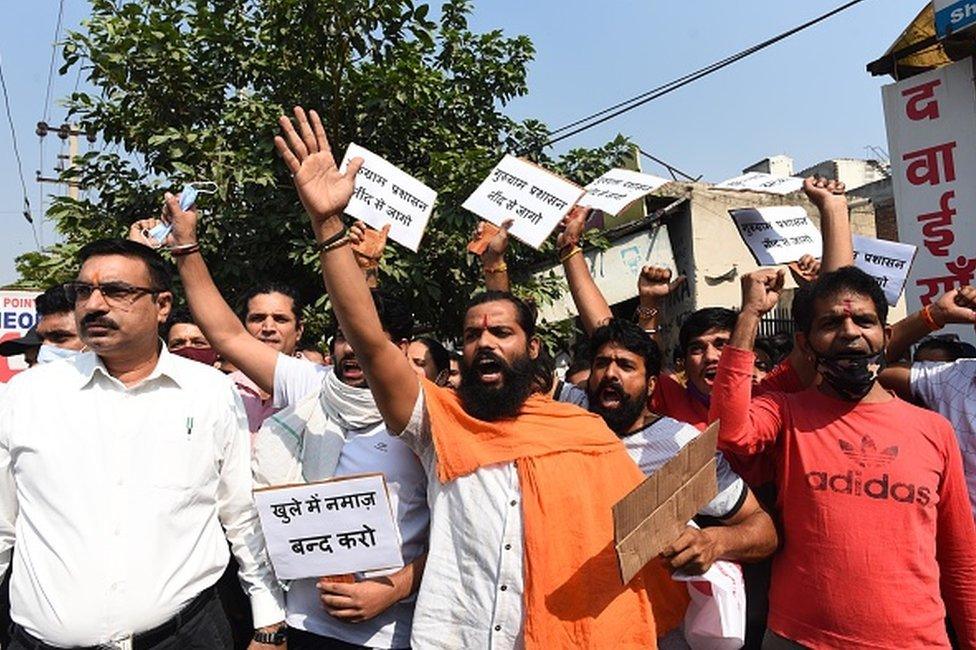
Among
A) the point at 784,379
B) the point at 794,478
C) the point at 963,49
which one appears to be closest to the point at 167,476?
the point at 794,478

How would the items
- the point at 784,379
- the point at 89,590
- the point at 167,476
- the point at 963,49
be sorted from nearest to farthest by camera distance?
the point at 89,590, the point at 167,476, the point at 784,379, the point at 963,49

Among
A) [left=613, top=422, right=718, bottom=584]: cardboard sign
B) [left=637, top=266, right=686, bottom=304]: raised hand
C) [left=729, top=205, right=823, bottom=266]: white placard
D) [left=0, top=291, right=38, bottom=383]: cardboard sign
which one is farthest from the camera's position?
[left=0, top=291, right=38, bottom=383]: cardboard sign

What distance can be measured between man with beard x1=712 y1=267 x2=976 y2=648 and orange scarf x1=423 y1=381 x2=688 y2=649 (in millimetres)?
350

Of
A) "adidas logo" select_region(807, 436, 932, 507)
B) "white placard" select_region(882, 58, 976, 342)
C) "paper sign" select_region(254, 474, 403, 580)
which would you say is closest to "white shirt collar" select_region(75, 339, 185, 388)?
"paper sign" select_region(254, 474, 403, 580)

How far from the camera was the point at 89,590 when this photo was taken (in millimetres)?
2262

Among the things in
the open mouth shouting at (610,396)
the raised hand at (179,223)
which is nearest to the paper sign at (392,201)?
the raised hand at (179,223)

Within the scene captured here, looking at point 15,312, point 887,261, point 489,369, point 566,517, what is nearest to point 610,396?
point 489,369

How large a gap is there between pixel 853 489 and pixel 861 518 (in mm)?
82

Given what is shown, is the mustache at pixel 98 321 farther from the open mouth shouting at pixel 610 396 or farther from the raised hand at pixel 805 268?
the raised hand at pixel 805 268

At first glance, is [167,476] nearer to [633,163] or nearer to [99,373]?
[99,373]

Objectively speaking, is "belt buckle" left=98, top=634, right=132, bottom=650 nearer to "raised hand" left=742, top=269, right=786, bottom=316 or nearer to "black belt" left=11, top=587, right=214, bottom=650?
"black belt" left=11, top=587, right=214, bottom=650

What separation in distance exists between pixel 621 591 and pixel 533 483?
37 centimetres

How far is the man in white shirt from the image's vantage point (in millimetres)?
2281

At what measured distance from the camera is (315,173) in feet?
8.00
